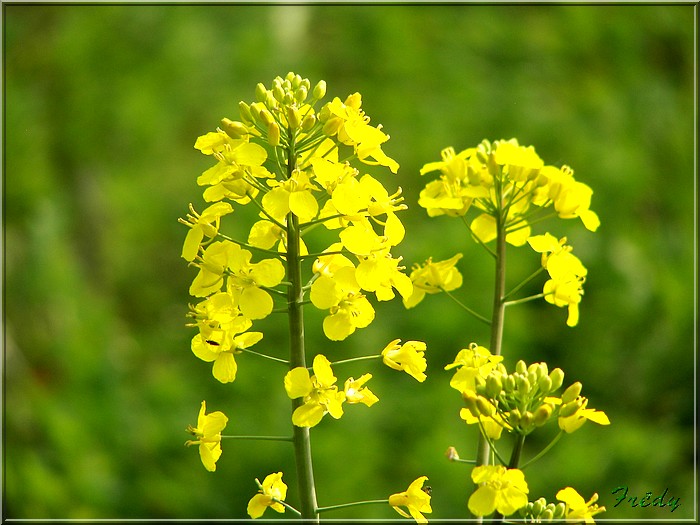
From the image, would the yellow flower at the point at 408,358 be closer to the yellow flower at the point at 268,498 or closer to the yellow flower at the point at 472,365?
the yellow flower at the point at 472,365

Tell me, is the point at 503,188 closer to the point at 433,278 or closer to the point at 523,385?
the point at 433,278

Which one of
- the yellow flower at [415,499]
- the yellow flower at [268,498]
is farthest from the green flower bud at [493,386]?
the yellow flower at [268,498]

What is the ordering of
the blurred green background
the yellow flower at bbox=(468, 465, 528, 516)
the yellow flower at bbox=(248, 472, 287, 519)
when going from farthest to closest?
the blurred green background < the yellow flower at bbox=(248, 472, 287, 519) < the yellow flower at bbox=(468, 465, 528, 516)

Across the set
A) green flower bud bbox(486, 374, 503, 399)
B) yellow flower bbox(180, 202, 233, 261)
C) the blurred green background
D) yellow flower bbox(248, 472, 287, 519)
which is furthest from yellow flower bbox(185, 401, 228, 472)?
the blurred green background

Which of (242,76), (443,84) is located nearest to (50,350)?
(242,76)

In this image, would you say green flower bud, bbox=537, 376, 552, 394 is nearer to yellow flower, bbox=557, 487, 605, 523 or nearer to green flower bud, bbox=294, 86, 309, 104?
yellow flower, bbox=557, 487, 605, 523

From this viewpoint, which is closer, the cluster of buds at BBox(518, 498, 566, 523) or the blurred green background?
the cluster of buds at BBox(518, 498, 566, 523)

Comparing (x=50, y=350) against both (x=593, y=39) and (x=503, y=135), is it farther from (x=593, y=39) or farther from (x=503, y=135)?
(x=593, y=39)

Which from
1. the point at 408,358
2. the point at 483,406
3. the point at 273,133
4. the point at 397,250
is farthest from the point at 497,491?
the point at 397,250
